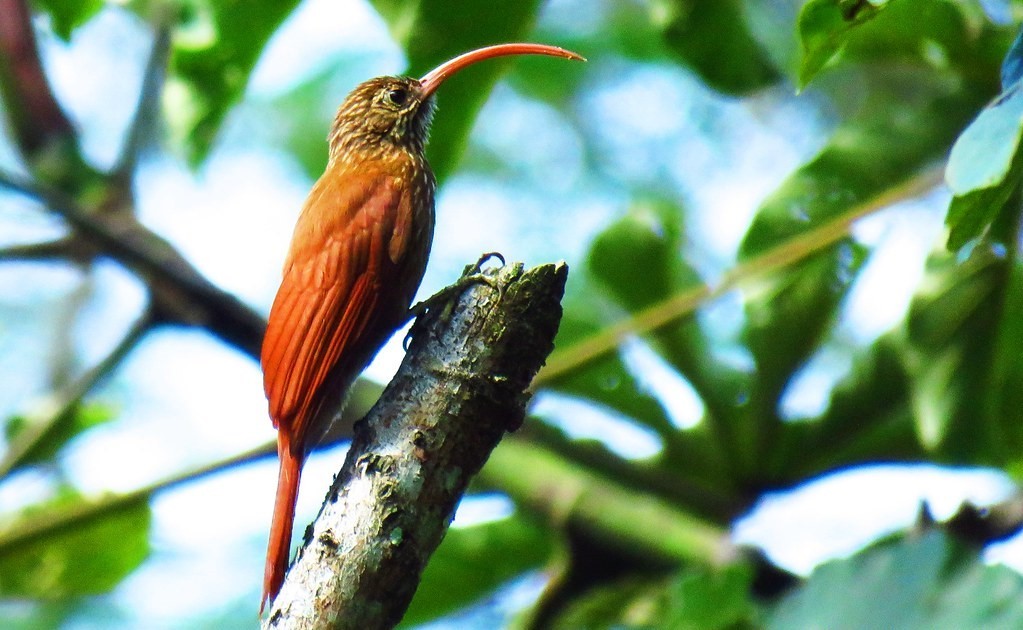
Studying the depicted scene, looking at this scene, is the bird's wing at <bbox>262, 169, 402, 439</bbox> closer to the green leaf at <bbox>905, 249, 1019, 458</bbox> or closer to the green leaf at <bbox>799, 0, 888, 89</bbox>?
the green leaf at <bbox>799, 0, 888, 89</bbox>

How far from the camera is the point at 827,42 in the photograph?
7.94 feet

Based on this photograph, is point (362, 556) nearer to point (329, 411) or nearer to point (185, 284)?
point (329, 411)

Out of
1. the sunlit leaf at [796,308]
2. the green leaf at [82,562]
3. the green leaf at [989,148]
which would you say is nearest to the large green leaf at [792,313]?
the sunlit leaf at [796,308]

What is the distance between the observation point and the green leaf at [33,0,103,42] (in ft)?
12.5

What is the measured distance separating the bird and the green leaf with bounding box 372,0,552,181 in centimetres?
5

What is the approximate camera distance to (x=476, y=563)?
15.9ft

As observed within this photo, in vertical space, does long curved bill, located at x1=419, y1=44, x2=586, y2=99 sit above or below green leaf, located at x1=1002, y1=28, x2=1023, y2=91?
above

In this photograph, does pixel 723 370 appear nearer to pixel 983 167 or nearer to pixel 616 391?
pixel 616 391

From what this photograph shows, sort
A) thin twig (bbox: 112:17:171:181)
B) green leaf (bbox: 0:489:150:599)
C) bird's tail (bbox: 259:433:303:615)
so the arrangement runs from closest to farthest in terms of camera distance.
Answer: bird's tail (bbox: 259:433:303:615), thin twig (bbox: 112:17:171:181), green leaf (bbox: 0:489:150:599)

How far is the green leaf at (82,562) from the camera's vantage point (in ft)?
17.4

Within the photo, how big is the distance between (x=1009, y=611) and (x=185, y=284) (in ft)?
9.18

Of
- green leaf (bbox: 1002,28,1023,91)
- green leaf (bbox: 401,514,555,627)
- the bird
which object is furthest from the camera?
green leaf (bbox: 401,514,555,627)

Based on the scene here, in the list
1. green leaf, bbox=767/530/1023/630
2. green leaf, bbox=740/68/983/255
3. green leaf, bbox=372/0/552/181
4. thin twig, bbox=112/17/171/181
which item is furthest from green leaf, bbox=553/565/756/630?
thin twig, bbox=112/17/171/181

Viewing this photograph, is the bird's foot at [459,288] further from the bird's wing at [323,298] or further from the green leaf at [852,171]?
the green leaf at [852,171]
